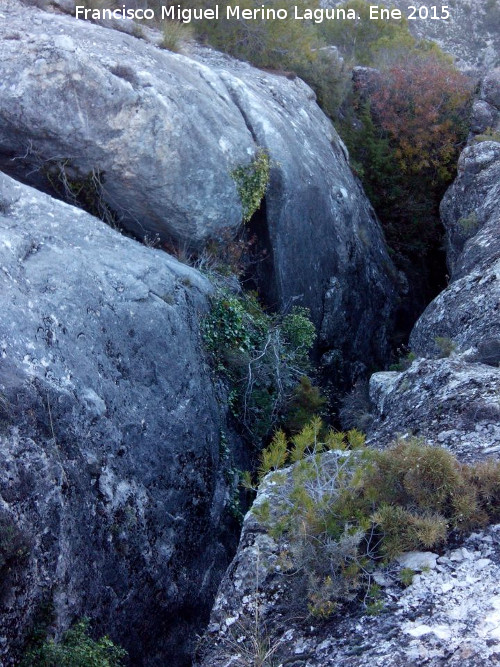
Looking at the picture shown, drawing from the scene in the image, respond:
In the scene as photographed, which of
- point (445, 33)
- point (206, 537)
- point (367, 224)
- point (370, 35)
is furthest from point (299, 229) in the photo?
Answer: point (445, 33)

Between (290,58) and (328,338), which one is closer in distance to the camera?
(328,338)

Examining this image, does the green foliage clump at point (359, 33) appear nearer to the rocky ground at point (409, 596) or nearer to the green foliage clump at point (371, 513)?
the rocky ground at point (409, 596)

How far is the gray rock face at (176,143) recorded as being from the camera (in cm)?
938

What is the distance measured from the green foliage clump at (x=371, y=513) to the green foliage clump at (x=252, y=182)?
21.6 ft

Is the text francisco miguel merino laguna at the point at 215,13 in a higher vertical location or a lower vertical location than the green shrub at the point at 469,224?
higher

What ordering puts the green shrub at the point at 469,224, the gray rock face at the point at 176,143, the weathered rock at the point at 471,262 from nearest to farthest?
the weathered rock at the point at 471,262, the gray rock face at the point at 176,143, the green shrub at the point at 469,224

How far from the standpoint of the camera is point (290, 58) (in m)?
14.9

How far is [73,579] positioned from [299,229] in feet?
25.8

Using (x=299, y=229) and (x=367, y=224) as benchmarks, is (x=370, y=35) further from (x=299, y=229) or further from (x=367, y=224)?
(x=299, y=229)

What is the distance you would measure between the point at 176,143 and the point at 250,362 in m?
3.39

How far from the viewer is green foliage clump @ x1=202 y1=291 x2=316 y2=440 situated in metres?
9.10

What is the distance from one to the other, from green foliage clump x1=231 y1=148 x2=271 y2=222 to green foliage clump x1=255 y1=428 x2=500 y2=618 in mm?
6575

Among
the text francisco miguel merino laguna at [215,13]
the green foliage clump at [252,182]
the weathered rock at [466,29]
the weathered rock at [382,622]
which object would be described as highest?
the weathered rock at [466,29]

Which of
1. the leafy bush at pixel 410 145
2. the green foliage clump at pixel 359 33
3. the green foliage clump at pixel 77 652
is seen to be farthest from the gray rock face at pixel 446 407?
the green foliage clump at pixel 359 33
